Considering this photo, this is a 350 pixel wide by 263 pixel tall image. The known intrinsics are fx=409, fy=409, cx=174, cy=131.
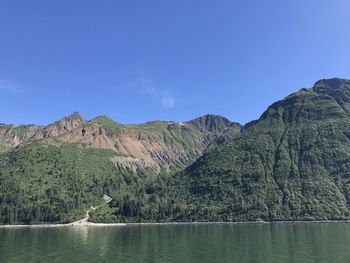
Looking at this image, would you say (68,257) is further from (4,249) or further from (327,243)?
(327,243)

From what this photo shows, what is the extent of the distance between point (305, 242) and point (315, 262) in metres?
50.4

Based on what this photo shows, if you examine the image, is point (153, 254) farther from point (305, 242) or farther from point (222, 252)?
point (305, 242)

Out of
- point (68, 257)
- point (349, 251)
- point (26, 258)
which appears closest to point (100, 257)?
point (68, 257)

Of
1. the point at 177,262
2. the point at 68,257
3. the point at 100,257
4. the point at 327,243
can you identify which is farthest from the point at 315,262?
the point at 68,257

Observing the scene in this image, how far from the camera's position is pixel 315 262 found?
10506cm

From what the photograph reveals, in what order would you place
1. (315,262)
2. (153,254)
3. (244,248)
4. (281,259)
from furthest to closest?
1. (244,248)
2. (153,254)
3. (281,259)
4. (315,262)

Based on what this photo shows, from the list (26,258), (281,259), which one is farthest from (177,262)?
(26,258)

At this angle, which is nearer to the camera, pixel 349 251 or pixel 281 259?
pixel 281 259

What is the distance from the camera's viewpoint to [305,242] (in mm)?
153125

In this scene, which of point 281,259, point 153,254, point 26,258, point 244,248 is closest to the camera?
point 281,259

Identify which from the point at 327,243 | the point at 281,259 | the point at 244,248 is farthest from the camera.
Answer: the point at 327,243

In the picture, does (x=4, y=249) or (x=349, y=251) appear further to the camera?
(x=4, y=249)

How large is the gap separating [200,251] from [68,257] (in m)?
41.7

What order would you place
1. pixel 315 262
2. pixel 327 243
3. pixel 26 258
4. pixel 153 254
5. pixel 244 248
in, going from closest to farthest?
1. pixel 315 262
2. pixel 26 258
3. pixel 153 254
4. pixel 244 248
5. pixel 327 243
